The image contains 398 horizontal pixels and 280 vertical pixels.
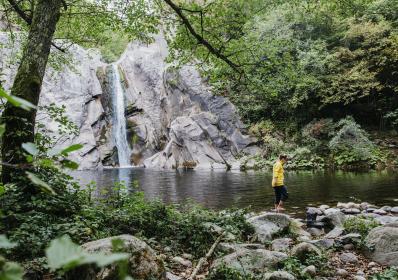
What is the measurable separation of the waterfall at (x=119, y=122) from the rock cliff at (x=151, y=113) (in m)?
0.48

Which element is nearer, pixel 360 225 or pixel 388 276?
pixel 388 276

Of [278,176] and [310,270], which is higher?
[278,176]

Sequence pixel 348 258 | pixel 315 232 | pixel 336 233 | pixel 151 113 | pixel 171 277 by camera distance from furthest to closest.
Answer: pixel 151 113
pixel 315 232
pixel 336 233
pixel 348 258
pixel 171 277

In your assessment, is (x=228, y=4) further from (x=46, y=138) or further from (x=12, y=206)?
(x=12, y=206)

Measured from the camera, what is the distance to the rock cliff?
109 ft

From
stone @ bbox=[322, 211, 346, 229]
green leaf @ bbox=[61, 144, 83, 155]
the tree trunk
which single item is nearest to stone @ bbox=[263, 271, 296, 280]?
green leaf @ bbox=[61, 144, 83, 155]

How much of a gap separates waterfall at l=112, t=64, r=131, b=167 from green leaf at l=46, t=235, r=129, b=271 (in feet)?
125

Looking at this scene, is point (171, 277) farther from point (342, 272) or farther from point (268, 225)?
point (268, 225)

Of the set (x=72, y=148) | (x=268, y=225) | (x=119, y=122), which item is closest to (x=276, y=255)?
(x=268, y=225)

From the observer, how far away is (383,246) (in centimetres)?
638

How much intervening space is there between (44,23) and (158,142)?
33673 mm

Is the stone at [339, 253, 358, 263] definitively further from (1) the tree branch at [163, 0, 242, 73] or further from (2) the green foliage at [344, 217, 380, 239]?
(1) the tree branch at [163, 0, 242, 73]

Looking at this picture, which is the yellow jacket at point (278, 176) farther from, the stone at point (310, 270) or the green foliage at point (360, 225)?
the stone at point (310, 270)

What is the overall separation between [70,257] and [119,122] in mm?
40157
